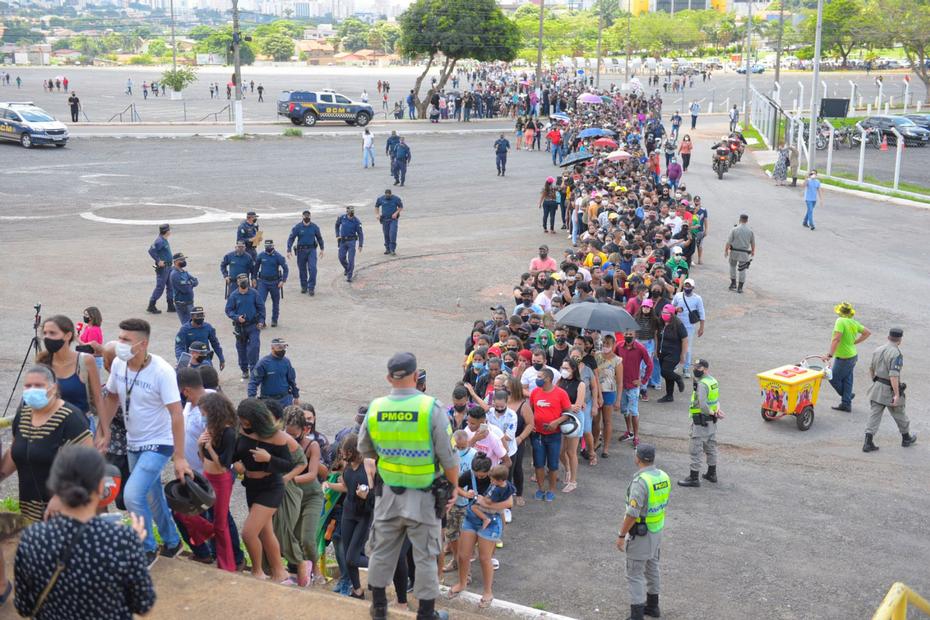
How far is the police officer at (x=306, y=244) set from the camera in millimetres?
18688

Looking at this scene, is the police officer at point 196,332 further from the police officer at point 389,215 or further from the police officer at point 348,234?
the police officer at point 389,215

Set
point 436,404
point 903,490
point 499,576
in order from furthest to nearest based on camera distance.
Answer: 1. point 903,490
2. point 499,576
3. point 436,404

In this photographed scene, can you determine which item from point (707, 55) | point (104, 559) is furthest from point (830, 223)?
point (707, 55)

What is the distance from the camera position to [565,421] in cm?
1054

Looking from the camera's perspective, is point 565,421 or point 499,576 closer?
point 499,576

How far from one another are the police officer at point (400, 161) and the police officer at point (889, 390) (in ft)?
72.8

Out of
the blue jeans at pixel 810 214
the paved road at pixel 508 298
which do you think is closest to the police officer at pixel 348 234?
the paved road at pixel 508 298

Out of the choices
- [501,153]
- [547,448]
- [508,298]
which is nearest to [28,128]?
[501,153]

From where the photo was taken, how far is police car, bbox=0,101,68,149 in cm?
3844

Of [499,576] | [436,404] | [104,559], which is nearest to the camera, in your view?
[104,559]

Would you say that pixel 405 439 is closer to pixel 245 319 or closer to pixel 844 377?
pixel 245 319

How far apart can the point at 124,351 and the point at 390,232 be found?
55.1 ft

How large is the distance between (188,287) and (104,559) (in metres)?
12.1

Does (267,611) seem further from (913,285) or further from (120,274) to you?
(913,285)
